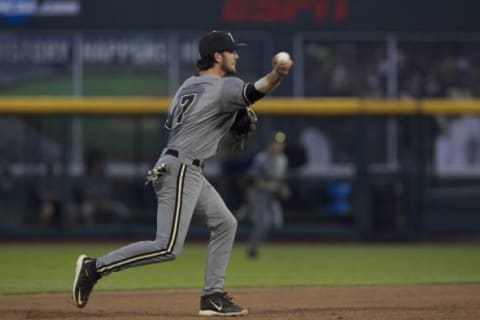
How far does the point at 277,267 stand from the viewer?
14430 millimetres

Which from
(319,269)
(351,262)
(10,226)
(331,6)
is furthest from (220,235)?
(331,6)

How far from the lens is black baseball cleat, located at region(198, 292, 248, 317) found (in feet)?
26.6

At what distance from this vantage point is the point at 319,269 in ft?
46.3

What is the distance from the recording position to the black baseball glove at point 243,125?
323 inches

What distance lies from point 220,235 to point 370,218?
37.8 ft

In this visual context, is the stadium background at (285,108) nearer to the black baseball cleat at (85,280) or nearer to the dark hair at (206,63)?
the dark hair at (206,63)

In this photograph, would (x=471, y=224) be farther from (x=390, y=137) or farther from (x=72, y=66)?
(x=72, y=66)

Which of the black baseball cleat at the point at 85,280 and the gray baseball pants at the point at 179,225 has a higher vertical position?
the gray baseball pants at the point at 179,225

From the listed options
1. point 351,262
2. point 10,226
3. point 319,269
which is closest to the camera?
point 319,269

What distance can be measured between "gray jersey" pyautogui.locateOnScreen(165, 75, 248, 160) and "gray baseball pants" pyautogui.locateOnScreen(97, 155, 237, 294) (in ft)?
0.42

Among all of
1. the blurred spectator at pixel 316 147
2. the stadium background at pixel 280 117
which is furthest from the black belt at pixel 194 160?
the blurred spectator at pixel 316 147

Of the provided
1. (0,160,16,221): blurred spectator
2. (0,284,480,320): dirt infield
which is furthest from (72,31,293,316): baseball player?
(0,160,16,221): blurred spectator

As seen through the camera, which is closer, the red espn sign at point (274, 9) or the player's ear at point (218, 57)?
the player's ear at point (218, 57)

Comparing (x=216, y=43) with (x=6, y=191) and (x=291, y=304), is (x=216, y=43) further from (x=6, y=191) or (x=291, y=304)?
(x=6, y=191)
